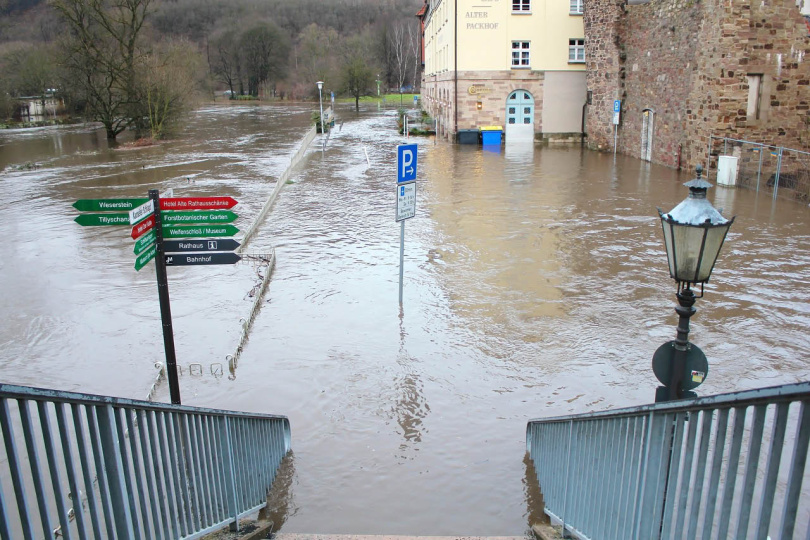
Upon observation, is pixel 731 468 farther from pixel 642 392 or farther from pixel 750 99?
pixel 750 99

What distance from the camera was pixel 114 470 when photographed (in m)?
2.77

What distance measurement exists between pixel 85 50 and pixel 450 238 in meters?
33.2

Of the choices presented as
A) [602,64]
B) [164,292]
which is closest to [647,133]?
[602,64]

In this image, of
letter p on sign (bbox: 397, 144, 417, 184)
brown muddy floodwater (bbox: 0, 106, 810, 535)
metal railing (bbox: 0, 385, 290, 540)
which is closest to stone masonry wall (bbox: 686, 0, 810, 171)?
brown muddy floodwater (bbox: 0, 106, 810, 535)

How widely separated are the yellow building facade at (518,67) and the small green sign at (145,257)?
27.8m

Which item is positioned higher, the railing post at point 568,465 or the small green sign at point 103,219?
the small green sign at point 103,219

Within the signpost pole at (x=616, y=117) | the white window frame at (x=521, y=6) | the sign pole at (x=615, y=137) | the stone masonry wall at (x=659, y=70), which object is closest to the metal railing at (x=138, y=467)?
the stone masonry wall at (x=659, y=70)

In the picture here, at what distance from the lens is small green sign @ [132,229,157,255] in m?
5.67

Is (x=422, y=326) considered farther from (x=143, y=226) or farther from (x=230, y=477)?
(x=230, y=477)

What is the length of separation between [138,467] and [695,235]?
3.40 meters

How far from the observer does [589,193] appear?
1898 cm

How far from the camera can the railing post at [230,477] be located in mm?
4219

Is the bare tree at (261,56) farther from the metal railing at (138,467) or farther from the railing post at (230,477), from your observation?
the railing post at (230,477)

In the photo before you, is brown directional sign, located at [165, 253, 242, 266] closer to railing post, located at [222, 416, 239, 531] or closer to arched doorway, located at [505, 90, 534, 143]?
railing post, located at [222, 416, 239, 531]
